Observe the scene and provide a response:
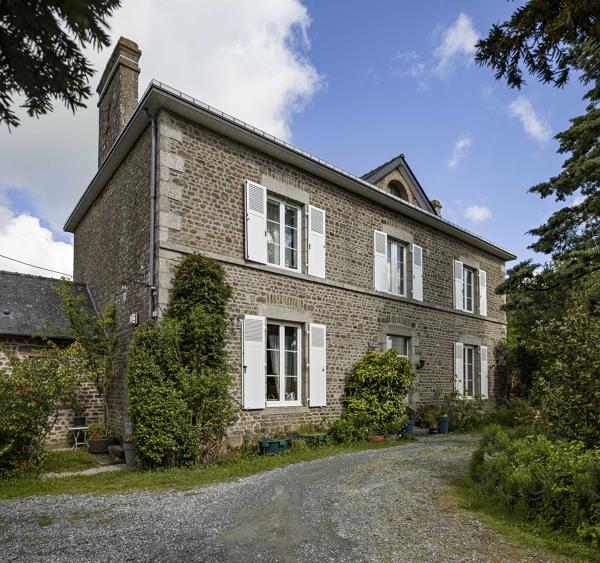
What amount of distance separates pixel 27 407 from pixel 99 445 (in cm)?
238

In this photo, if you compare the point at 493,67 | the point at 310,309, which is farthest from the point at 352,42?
the point at 310,309

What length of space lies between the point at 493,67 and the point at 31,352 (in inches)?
352

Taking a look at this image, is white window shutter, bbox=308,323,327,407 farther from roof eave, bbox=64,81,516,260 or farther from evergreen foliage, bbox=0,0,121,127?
evergreen foliage, bbox=0,0,121,127

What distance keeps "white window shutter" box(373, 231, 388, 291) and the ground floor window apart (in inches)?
48.8

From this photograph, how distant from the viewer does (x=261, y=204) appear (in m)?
9.09

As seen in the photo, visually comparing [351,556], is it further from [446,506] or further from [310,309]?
[310,309]

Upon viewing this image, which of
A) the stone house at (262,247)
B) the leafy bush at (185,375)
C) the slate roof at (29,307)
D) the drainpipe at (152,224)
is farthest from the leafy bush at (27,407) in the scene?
the slate roof at (29,307)

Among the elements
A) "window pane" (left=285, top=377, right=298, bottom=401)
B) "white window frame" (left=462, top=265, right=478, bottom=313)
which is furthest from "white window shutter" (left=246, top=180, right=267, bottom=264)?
"white window frame" (left=462, top=265, right=478, bottom=313)

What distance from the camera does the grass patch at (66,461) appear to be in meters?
7.16

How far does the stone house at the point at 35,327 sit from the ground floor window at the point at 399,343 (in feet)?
21.6

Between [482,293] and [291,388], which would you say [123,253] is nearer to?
[291,388]

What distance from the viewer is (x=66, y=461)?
7.62 m

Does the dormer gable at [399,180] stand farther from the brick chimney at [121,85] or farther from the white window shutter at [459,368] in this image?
the brick chimney at [121,85]

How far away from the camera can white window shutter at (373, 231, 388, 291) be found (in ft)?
37.8
